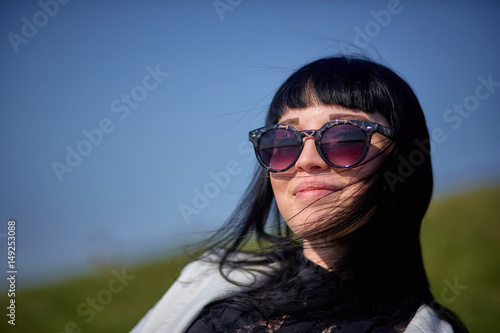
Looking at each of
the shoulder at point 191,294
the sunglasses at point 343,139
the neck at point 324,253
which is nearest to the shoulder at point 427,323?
the neck at point 324,253

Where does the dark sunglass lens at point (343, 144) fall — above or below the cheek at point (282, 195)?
above

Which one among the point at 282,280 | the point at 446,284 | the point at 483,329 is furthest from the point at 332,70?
the point at 446,284

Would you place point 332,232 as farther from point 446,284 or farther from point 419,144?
point 446,284

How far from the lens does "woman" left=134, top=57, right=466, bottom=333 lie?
6.11 ft

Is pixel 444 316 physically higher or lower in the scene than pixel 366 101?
lower

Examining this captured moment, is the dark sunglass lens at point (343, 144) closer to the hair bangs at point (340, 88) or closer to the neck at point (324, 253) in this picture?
the hair bangs at point (340, 88)

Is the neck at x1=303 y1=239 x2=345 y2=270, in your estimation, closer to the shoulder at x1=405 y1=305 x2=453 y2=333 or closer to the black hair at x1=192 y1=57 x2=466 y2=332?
the black hair at x1=192 y1=57 x2=466 y2=332

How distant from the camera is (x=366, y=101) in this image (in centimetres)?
193

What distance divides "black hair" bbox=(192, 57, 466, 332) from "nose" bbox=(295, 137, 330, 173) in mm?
209

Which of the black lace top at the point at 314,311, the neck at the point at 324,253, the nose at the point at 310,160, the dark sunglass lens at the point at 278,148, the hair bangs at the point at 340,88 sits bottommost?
the black lace top at the point at 314,311

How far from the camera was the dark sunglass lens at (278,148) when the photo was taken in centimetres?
198

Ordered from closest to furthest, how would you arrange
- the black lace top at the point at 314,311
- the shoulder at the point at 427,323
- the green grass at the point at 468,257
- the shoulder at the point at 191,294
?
the shoulder at the point at 427,323 → the black lace top at the point at 314,311 → the shoulder at the point at 191,294 → the green grass at the point at 468,257

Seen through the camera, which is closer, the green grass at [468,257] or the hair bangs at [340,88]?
the hair bangs at [340,88]

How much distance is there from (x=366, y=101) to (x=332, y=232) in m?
0.65
